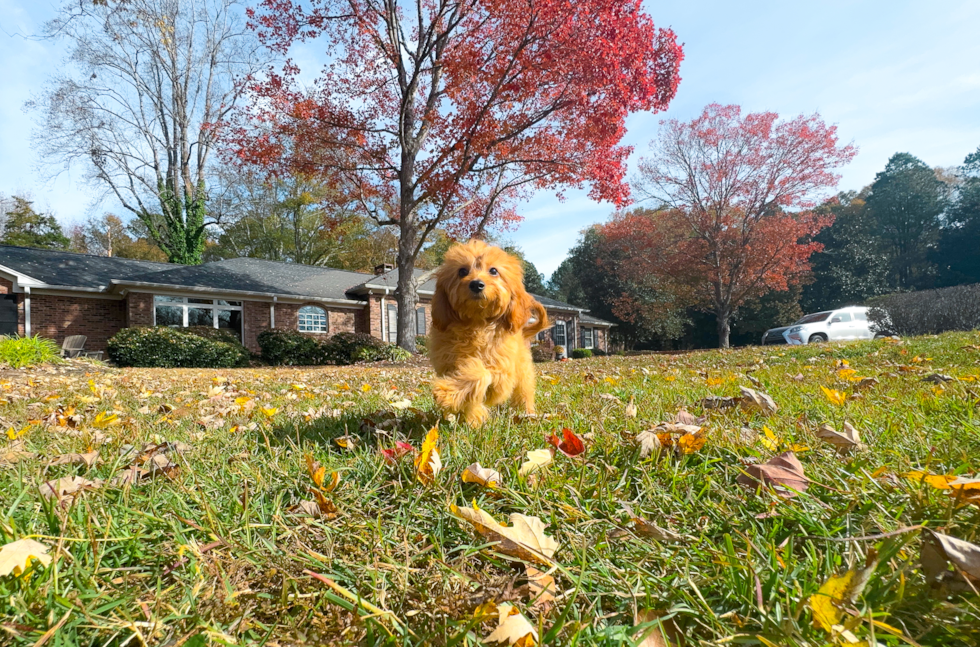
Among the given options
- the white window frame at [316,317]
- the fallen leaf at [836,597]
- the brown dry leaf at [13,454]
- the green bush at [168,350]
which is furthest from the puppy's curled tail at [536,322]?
the white window frame at [316,317]

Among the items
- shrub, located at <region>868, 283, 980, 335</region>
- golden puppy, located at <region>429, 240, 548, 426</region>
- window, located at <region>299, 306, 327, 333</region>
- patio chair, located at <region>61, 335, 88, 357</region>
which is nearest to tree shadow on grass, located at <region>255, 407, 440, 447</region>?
golden puppy, located at <region>429, 240, 548, 426</region>

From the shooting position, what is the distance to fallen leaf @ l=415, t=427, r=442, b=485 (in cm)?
155

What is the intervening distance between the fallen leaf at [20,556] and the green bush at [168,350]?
17.1 meters

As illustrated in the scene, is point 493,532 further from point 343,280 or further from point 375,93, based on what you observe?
point 343,280

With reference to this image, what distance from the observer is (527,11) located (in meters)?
11.7

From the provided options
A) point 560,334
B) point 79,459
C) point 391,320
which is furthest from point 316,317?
point 79,459

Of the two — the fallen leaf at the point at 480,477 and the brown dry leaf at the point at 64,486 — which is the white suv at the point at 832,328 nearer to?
the fallen leaf at the point at 480,477

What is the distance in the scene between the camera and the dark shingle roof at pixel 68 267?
1762cm

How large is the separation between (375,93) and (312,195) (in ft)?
75.4

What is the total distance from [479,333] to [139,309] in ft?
68.2

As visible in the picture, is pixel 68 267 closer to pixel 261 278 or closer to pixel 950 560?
pixel 261 278

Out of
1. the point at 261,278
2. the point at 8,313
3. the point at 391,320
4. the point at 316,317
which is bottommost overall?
the point at 391,320

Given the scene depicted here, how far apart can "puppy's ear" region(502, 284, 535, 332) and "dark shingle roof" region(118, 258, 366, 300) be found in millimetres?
20072

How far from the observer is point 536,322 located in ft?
10.4
